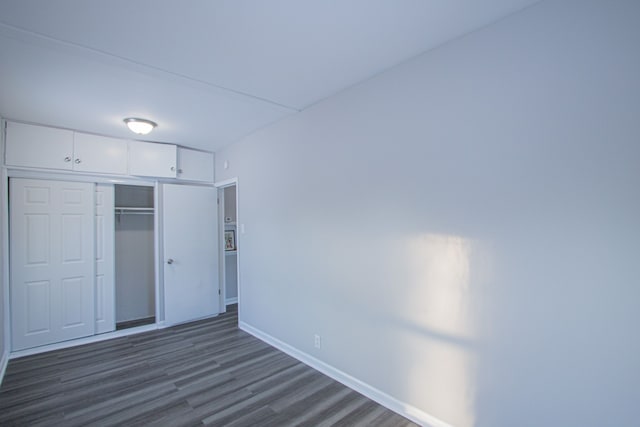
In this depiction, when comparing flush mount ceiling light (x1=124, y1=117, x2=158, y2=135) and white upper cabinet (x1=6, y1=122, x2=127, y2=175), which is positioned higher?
flush mount ceiling light (x1=124, y1=117, x2=158, y2=135)

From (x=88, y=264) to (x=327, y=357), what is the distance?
321cm

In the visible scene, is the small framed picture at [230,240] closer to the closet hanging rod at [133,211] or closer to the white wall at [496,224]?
the closet hanging rod at [133,211]

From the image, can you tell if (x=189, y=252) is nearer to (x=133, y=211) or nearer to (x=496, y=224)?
(x=133, y=211)

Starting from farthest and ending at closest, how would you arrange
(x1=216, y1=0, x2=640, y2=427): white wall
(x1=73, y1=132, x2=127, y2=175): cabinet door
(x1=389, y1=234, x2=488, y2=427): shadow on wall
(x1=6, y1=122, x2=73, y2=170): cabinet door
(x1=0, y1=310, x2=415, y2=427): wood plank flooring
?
(x1=73, y1=132, x2=127, y2=175): cabinet door
(x1=6, y1=122, x2=73, y2=170): cabinet door
(x1=0, y1=310, x2=415, y2=427): wood plank flooring
(x1=389, y1=234, x2=488, y2=427): shadow on wall
(x1=216, y1=0, x2=640, y2=427): white wall

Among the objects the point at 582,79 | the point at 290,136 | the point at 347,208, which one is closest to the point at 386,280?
the point at 347,208

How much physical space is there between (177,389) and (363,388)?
163 cm

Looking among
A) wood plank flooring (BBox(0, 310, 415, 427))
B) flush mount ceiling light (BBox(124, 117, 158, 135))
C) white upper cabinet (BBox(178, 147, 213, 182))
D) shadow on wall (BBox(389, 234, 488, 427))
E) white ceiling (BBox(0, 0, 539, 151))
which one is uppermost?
white ceiling (BBox(0, 0, 539, 151))

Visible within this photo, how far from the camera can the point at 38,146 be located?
136 inches

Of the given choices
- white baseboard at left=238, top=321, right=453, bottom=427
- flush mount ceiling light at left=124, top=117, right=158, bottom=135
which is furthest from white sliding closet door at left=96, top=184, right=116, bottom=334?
white baseboard at left=238, top=321, right=453, bottom=427

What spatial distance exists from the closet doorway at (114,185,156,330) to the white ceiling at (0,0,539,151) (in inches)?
66.5

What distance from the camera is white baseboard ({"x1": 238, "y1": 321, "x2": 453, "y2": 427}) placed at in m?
2.15

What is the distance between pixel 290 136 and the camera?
132 inches

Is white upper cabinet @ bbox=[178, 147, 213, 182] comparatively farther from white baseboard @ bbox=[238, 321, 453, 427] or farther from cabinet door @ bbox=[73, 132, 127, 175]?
white baseboard @ bbox=[238, 321, 453, 427]

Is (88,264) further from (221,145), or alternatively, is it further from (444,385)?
(444,385)
